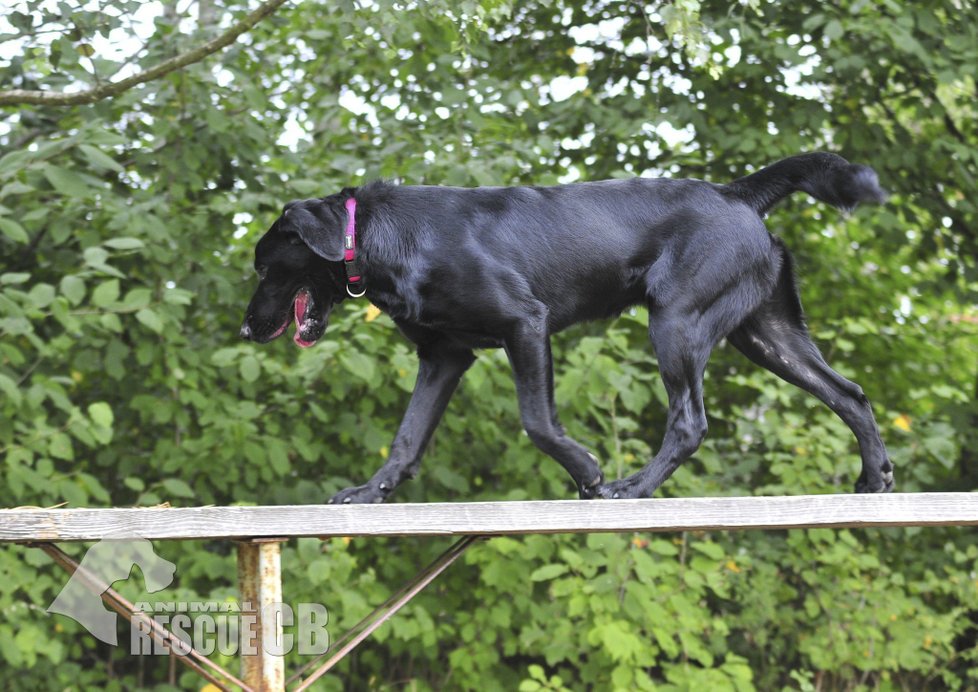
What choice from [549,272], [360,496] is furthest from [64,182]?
[549,272]

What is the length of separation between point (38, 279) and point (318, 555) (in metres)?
1.95

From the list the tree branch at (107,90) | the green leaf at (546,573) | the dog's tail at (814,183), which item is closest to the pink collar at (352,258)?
the dog's tail at (814,183)

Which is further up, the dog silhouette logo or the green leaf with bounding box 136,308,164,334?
the green leaf with bounding box 136,308,164,334

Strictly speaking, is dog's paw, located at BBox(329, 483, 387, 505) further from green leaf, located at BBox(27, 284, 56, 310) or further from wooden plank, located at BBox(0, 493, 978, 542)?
green leaf, located at BBox(27, 284, 56, 310)

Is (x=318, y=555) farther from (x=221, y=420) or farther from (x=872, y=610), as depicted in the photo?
(x=872, y=610)

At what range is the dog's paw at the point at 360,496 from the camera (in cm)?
335

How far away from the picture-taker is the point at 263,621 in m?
3.05

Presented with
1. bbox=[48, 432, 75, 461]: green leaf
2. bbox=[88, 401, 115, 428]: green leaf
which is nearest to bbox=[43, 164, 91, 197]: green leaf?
bbox=[88, 401, 115, 428]: green leaf

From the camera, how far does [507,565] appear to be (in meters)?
5.41

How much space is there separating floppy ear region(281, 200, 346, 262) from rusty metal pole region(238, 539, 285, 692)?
33.5 inches

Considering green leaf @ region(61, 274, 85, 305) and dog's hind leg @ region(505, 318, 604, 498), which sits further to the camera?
green leaf @ region(61, 274, 85, 305)

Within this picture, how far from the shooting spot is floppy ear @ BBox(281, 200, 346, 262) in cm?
331

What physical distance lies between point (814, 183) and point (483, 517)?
58.8 inches

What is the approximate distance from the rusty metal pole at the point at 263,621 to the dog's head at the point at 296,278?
0.70 m
